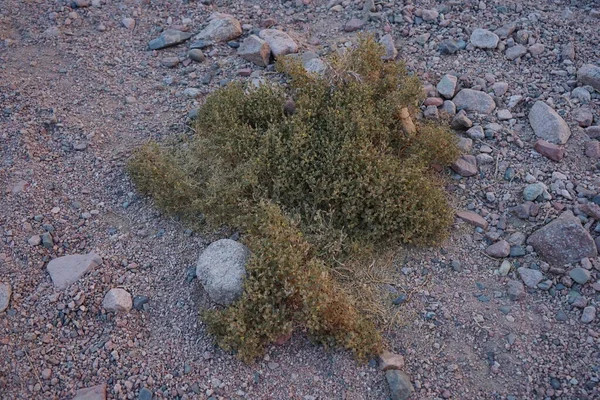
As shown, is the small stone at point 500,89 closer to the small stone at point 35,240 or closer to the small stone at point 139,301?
the small stone at point 139,301

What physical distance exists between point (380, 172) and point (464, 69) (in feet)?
6.55

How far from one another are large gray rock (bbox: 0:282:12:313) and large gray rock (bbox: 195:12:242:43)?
10.9 ft

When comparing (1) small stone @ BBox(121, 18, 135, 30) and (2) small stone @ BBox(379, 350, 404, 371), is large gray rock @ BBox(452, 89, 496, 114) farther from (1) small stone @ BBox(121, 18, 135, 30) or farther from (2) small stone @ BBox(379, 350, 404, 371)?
(1) small stone @ BBox(121, 18, 135, 30)

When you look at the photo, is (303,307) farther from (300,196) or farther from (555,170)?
(555,170)

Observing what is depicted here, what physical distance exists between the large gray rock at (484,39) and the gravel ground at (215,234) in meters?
0.07

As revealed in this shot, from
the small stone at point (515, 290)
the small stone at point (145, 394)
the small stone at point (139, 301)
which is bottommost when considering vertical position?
the small stone at point (145, 394)

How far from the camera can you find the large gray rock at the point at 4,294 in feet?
13.5

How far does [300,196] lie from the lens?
15.2ft

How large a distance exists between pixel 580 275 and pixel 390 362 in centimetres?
154

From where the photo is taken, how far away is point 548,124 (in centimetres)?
518

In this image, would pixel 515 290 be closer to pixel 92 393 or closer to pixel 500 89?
pixel 500 89

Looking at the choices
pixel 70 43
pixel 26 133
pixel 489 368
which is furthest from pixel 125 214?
pixel 489 368

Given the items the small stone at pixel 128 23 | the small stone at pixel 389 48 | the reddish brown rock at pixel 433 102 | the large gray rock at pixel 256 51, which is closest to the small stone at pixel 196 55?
the large gray rock at pixel 256 51

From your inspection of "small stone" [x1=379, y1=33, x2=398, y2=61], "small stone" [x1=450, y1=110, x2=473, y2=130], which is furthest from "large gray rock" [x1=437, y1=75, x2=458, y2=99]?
"small stone" [x1=379, y1=33, x2=398, y2=61]
